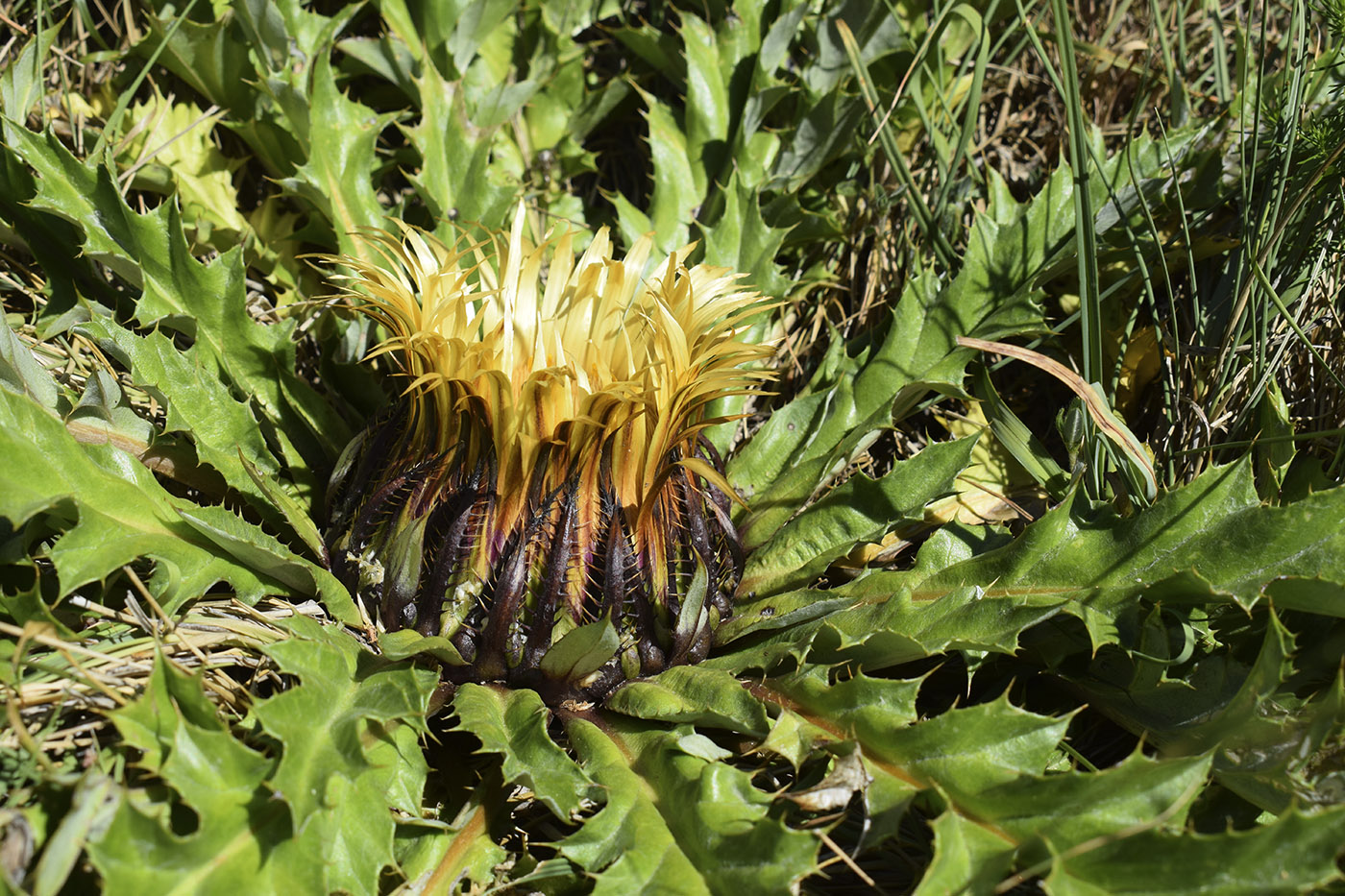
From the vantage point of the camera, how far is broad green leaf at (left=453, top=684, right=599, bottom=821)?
1995mm

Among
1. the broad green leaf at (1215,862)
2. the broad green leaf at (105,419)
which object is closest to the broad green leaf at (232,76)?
the broad green leaf at (105,419)

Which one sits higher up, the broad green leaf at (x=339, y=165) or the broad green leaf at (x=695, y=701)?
the broad green leaf at (x=339, y=165)

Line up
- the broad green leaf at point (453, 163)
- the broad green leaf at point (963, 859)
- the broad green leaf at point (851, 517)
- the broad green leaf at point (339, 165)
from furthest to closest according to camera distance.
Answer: the broad green leaf at point (453, 163), the broad green leaf at point (339, 165), the broad green leaf at point (851, 517), the broad green leaf at point (963, 859)

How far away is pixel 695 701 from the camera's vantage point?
7.21ft

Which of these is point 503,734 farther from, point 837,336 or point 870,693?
point 837,336

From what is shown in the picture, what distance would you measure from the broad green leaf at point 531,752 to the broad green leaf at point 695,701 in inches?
8.9

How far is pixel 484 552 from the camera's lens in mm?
2232

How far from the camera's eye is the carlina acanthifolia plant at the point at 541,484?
220 cm

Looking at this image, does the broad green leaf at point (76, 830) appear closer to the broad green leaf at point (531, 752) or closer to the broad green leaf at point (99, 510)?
the broad green leaf at point (99, 510)

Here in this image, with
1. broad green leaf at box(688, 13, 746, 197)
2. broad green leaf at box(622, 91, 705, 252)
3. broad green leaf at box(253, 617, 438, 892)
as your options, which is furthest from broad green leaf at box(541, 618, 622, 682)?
broad green leaf at box(688, 13, 746, 197)

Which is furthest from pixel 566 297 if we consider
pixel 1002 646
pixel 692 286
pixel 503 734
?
pixel 1002 646

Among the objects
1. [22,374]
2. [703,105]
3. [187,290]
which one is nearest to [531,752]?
[22,374]

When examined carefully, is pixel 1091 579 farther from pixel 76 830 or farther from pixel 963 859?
pixel 76 830

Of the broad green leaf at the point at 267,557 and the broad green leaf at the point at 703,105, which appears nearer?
the broad green leaf at the point at 267,557
